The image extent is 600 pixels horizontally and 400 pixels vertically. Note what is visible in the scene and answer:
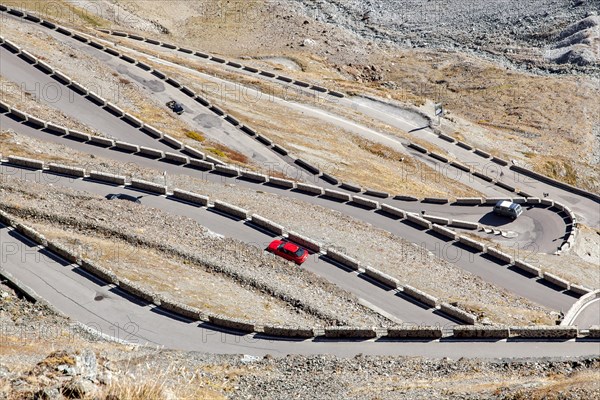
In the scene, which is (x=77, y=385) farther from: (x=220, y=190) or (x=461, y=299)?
(x=220, y=190)

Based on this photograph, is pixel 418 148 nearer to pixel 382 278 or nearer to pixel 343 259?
pixel 343 259

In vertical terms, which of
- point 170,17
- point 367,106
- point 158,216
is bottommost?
point 158,216

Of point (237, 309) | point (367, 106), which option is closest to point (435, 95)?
point (367, 106)

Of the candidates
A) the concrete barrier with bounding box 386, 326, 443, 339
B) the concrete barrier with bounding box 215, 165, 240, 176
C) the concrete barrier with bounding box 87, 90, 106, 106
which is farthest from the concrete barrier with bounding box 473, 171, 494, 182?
the concrete barrier with bounding box 87, 90, 106, 106

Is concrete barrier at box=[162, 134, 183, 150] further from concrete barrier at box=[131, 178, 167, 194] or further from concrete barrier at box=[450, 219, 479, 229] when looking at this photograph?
concrete barrier at box=[450, 219, 479, 229]

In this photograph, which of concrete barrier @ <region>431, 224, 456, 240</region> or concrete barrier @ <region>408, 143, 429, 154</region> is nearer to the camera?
concrete barrier @ <region>431, 224, 456, 240</region>

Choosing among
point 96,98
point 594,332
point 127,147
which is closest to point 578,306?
point 594,332
